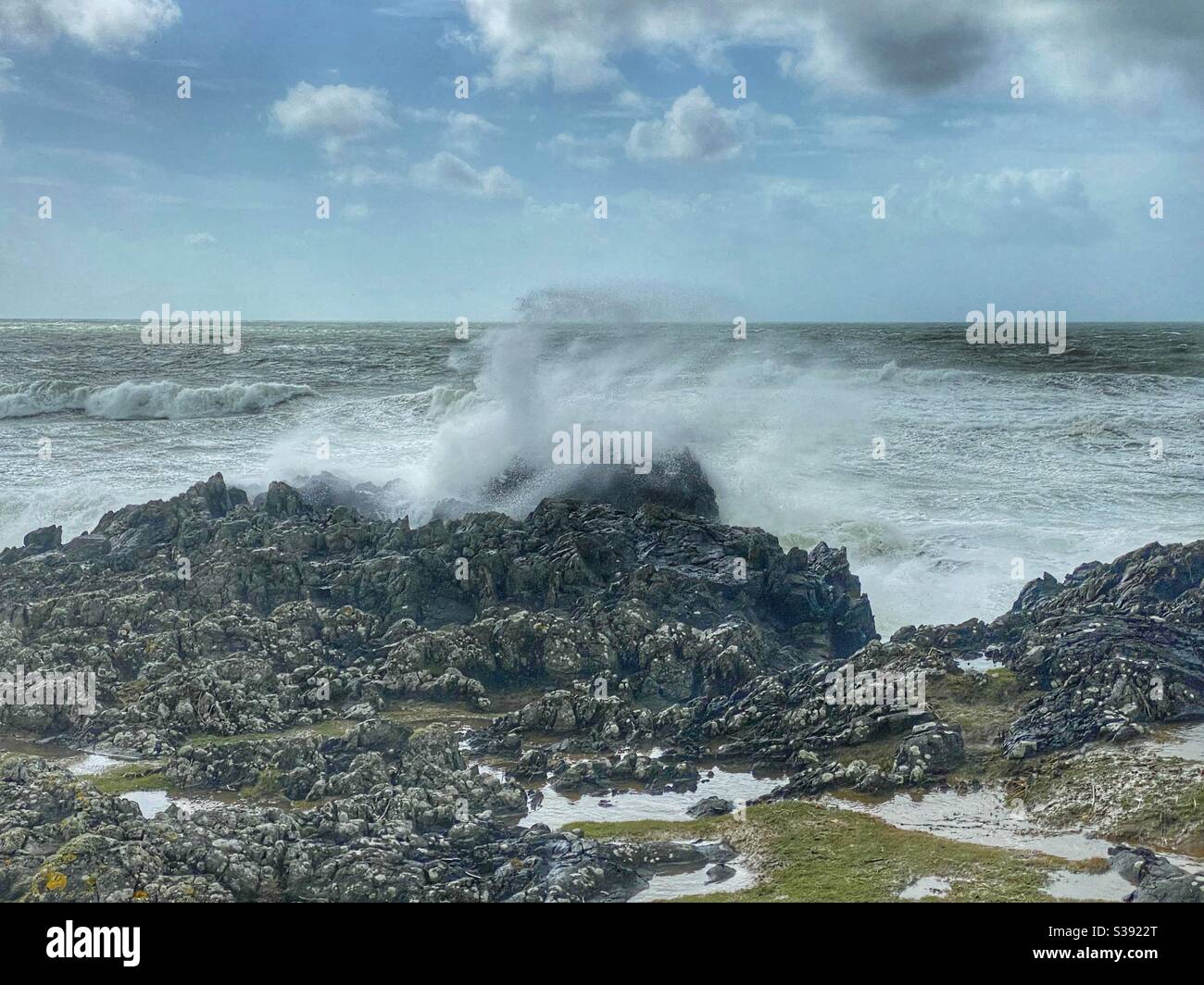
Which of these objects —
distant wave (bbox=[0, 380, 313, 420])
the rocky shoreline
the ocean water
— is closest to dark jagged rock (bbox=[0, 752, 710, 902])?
the rocky shoreline

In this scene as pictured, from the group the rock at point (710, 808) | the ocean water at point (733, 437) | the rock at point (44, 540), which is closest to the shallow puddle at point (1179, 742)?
the rock at point (710, 808)

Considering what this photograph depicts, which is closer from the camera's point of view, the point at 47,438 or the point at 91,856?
the point at 91,856

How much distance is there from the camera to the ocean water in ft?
66.9

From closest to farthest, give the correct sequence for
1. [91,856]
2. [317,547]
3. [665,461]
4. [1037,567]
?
[91,856] < [317,547] < [1037,567] < [665,461]

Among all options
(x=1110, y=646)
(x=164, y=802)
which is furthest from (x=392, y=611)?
(x=1110, y=646)

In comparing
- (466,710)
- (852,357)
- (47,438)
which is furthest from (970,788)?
(852,357)

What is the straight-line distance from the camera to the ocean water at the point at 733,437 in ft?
66.9

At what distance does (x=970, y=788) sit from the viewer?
35.4 ft

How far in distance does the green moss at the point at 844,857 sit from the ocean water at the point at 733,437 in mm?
6633

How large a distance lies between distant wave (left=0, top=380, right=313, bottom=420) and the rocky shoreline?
17925 mm

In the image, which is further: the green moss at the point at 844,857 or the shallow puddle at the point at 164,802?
the shallow puddle at the point at 164,802

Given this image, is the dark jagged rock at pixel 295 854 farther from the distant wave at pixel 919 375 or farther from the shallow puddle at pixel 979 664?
the distant wave at pixel 919 375
